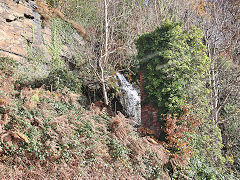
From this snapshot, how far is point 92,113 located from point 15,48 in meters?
4.82

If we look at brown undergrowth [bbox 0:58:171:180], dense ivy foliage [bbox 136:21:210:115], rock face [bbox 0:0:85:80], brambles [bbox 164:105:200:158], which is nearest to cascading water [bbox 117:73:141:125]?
dense ivy foliage [bbox 136:21:210:115]

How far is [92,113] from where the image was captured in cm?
758

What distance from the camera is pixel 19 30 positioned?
945cm

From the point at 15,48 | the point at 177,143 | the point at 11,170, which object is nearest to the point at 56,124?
the point at 11,170

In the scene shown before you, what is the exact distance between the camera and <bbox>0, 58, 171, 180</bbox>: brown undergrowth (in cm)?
432

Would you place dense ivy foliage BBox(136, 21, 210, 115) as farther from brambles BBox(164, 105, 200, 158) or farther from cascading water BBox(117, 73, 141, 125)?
cascading water BBox(117, 73, 141, 125)

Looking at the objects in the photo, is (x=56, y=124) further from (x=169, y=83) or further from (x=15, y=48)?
(x=15, y=48)

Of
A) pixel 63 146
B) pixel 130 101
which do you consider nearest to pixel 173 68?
pixel 130 101

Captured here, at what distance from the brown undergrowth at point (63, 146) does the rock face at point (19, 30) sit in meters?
2.03

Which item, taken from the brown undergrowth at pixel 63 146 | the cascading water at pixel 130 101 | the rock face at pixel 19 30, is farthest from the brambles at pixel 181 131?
the rock face at pixel 19 30

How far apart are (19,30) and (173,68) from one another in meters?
7.47

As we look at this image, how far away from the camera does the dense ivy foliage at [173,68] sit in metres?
8.12

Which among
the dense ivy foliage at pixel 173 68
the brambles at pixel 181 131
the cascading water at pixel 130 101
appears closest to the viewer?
the brambles at pixel 181 131

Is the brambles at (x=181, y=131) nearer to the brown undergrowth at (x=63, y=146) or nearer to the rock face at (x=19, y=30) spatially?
the brown undergrowth at (x=63, y=146)
